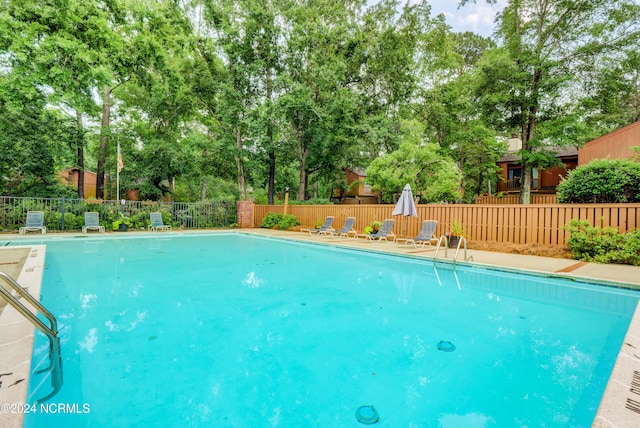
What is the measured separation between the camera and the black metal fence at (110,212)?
498 inches

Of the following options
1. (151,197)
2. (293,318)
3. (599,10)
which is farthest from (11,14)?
(599,10)

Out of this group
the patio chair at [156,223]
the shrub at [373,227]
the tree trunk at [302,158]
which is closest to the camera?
the shrub at [373,227]

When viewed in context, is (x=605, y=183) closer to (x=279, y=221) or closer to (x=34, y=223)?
(x=279, y=221)

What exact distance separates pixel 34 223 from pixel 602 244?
732 inches

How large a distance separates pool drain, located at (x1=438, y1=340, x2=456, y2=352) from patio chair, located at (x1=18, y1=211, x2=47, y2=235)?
14.9 metres

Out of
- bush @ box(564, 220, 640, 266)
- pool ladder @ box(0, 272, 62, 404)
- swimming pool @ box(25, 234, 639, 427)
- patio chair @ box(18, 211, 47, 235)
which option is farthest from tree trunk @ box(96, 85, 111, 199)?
bush @ box(564, 220, 640, 266)

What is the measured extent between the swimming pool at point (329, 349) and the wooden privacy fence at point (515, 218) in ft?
11.1

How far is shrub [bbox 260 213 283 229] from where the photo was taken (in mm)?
17500

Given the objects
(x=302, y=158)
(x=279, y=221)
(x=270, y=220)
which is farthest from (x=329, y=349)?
(x=302, y=158)

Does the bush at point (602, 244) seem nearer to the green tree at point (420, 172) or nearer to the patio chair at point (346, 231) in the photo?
the green tree at point (420, 172)

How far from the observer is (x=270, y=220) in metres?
17.8

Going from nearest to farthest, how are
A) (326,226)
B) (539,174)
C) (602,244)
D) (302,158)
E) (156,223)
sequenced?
(602,244) → (326,226) → (156,223) → (302,158) → (539,174)

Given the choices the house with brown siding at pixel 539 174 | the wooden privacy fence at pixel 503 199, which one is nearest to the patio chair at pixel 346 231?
the wooden privacy fence at pixel 503 199

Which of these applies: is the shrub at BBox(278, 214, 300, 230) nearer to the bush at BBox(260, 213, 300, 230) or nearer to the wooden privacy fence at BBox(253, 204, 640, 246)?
the bush at BBox(260, 213, 300, 230)
